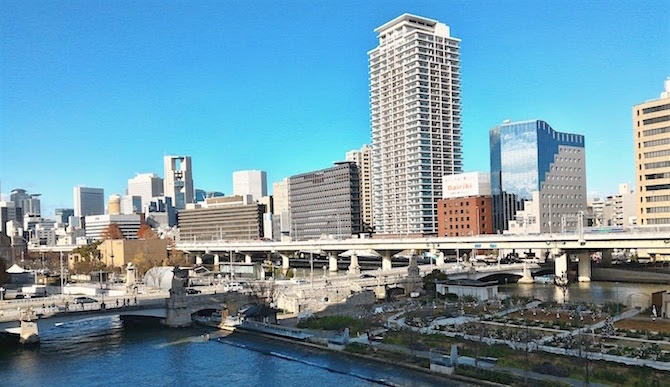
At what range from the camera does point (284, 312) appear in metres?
73.2

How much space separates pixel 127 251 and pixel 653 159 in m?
126

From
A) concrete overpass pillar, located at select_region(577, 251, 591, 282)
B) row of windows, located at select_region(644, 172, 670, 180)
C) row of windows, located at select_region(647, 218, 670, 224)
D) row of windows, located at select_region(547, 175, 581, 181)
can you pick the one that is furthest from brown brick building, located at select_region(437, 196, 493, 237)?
concrete overpass pillar, located at select_region(577, 251, 591, 282)

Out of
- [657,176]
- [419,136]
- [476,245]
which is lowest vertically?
[476,245]

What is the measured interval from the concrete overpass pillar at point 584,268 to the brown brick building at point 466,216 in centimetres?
5517

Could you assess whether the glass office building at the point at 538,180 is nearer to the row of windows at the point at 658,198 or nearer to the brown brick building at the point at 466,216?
the brown brick building at the point at 466,216

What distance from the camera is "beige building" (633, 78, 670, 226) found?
4801 inches

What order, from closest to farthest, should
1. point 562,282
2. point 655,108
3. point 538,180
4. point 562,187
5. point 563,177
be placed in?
point 562,282 < point 655,108 < point 538,180 < point 562,187 < point 563,177

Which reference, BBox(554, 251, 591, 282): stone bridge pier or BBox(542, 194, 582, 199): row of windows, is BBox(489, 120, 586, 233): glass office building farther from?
BBox(554, 251, 591, 282): stone bridge pier

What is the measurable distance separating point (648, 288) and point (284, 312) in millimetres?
60063

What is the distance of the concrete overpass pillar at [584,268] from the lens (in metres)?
113

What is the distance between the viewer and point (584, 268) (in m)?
113

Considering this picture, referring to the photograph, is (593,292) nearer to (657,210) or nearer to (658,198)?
(657,210)

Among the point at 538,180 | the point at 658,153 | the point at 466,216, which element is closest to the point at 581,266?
the point at 658,153

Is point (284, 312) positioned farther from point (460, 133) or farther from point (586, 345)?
point (460, 133)
